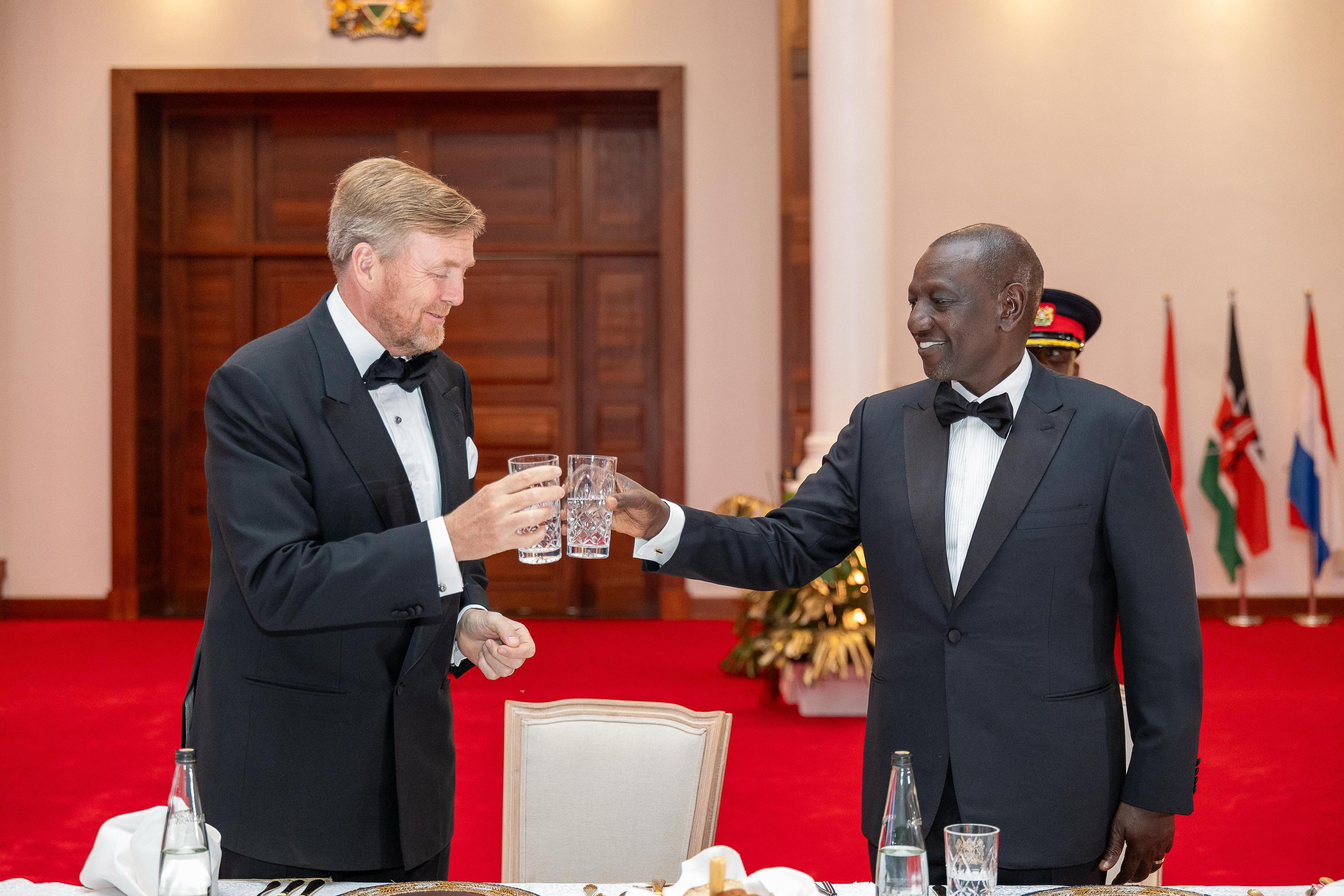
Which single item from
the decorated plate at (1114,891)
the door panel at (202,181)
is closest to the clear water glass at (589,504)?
the decorated plate at (1114,891)

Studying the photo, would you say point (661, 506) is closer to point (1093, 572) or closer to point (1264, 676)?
point (1093, 572)

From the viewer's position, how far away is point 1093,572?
79.9 inches

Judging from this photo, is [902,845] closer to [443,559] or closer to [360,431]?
[443,559]

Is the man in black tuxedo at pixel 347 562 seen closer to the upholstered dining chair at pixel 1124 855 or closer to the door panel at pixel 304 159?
the upholstered dining chair at pixel 1124 855

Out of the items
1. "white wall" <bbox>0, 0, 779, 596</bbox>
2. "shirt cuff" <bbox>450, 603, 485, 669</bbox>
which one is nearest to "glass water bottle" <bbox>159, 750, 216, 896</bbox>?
"shirt cuff" <bbox>450, 603, 485, 669</bbox>

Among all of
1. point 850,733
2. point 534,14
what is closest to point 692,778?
point 850,733

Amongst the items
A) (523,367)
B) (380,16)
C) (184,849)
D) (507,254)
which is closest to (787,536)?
(184,849)

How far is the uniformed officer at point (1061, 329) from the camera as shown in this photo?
3.59m

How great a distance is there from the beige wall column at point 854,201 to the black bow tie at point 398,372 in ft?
12.7

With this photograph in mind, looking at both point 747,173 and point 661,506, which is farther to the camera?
point 747,173

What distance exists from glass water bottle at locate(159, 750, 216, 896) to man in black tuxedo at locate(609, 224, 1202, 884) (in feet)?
2.97

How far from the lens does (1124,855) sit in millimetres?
2061

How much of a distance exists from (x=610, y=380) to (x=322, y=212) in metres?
2.31

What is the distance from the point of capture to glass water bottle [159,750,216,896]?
1431 mm
